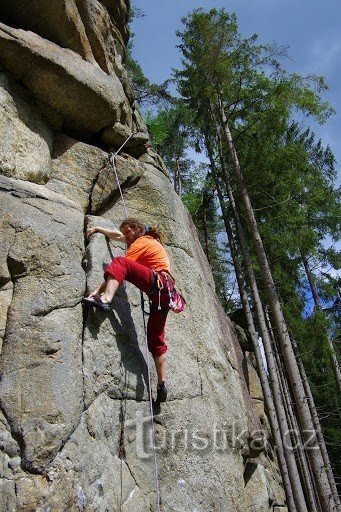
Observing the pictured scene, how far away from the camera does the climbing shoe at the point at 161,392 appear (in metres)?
4.80

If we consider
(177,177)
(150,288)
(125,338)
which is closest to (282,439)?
(125,338)

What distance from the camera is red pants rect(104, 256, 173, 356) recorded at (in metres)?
4.77

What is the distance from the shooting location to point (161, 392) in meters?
4.80

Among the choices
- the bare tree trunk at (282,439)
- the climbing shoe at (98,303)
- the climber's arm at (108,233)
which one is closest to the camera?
the climbing shoe at (98,303)

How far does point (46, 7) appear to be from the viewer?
6.84 m

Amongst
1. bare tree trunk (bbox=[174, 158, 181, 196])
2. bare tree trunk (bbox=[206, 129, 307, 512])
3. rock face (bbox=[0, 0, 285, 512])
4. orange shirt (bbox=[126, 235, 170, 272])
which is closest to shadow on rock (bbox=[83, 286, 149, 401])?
rock face (bbox=[0, 0, 285, 512])

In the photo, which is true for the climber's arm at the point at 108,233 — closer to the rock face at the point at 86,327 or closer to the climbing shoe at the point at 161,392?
the rock face at the point at 86,327

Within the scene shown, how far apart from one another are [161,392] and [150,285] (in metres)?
1.17

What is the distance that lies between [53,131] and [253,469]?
5.68 m

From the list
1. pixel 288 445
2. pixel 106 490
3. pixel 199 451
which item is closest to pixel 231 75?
pixel 288 445

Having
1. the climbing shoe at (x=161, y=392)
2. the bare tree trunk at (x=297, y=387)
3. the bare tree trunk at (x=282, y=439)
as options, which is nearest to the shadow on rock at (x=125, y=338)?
the climbing shoe at (x=161, y=392)

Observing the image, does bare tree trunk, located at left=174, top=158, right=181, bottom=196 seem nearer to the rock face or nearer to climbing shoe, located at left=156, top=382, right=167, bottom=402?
the rock face

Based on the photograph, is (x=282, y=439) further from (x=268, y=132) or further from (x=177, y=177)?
(x=177, y=177)

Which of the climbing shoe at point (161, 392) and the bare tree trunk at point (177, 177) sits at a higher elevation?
the bare tree trunk at point (177, 177)
